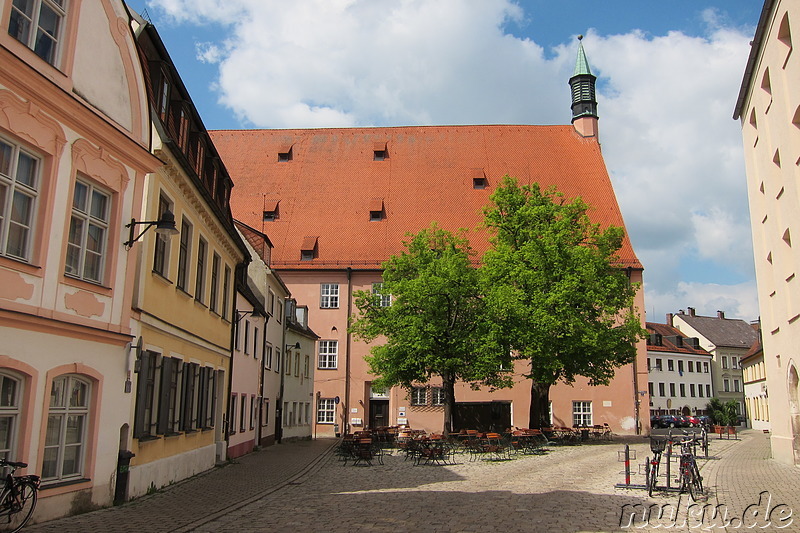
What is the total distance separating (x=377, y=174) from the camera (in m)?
47.9

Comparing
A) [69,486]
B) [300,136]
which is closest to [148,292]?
[69,486]

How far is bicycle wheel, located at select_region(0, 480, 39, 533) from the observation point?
8.41 meters

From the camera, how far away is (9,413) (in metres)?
9.09

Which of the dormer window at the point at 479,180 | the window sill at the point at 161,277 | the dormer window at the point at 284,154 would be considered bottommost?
the window sill at the point at 161,277

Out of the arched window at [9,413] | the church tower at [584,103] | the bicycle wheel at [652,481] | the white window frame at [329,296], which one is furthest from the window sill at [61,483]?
the church tower at [584,103]

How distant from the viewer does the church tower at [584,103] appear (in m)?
49.5

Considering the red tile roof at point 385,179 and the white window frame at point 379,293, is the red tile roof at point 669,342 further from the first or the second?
the white window frame at point 379,293

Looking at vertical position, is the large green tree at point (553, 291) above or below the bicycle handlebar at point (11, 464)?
above

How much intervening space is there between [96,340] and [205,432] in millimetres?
7731

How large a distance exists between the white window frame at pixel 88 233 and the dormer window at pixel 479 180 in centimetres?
3687

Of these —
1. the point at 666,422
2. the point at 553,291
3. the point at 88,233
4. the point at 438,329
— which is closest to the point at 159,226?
the point at 88,233

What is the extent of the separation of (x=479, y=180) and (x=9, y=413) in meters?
39.7

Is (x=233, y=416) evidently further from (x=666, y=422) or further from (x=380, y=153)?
(x=666, y=422)

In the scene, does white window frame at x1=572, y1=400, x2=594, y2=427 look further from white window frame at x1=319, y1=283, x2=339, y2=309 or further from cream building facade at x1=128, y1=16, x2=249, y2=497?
cream building facade at x1=128, y1=16, x2=249, y2=497
